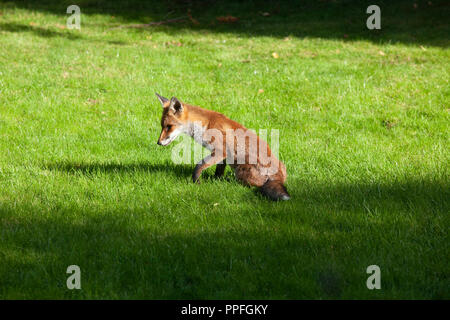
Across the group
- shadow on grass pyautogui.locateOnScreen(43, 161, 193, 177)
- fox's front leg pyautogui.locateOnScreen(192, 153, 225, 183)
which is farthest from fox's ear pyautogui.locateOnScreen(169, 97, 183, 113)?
shadow on grass pyautogui.locateOnScreen(43, 161, 193, 177)

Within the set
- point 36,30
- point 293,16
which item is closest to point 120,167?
point 36,30

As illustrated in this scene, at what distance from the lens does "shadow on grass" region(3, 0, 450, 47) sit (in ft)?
53.1

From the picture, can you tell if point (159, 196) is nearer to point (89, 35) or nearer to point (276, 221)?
point (276, 221)

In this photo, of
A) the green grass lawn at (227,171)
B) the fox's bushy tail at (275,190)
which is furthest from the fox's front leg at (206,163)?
the fox's bushy tail at (275,190)

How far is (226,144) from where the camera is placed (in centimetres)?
676

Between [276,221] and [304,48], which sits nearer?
[276,221]

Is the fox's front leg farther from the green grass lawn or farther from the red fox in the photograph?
the green grass lawn

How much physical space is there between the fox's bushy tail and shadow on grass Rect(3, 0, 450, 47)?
10455 mm

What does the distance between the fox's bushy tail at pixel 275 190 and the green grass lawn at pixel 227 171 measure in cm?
12

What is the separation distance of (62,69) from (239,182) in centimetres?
744

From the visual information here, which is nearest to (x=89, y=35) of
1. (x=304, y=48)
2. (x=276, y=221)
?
(x=304, y=48)

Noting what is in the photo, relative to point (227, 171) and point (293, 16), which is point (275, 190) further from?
point (293, 16)

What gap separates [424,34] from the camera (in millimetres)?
15680

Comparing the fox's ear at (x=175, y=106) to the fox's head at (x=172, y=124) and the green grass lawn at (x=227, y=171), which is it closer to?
the fox's head at (x=172, y=124)
